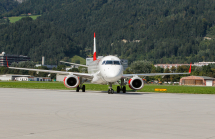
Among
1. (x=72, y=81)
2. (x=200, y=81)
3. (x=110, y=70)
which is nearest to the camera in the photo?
(x=110, y=70)

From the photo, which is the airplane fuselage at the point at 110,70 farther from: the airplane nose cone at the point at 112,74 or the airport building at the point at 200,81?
the airport building at the point at 200,81

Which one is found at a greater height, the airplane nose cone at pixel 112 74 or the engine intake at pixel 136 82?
the airplane nose cone at pixel 112 74

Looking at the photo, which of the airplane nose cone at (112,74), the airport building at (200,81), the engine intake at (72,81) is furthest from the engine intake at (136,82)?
the airport building at (200,81)

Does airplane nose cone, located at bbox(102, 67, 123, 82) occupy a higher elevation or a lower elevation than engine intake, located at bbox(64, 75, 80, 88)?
higher

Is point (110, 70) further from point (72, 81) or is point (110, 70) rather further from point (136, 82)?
point (72, 81)

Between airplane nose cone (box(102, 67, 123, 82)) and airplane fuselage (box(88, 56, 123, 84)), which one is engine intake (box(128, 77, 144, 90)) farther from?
airplane nose cone (box(102, 67, 123, 82))

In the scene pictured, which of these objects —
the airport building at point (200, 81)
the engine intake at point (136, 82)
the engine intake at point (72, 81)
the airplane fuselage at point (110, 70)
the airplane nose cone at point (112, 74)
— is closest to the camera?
the airplane nose cone at point (112, 74)

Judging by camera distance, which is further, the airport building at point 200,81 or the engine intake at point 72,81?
the airport building at point 200,81

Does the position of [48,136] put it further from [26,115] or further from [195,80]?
[195,80]

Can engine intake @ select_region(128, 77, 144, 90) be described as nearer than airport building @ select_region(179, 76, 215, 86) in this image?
Yes

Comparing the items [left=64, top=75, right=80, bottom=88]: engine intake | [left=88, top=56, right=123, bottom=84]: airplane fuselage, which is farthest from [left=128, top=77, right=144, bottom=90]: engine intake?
[left=64, top=75, right=80, bottom=88]: engine intake

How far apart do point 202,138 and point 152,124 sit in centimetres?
252

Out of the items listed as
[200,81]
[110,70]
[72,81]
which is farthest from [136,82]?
[200,81]

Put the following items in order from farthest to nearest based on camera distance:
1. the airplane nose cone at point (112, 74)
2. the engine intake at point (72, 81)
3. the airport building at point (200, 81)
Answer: the airport building at point (200, 81) < the engine intake at point (72, 81) < the airplane nose cone at point (112, 74)
